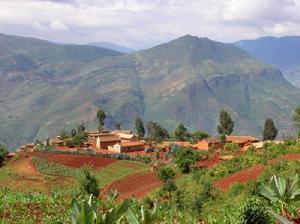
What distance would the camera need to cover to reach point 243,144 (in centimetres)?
7800

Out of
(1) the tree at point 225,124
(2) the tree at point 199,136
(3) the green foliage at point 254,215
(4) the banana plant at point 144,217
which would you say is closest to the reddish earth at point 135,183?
(3) the green foliage at point 254,215

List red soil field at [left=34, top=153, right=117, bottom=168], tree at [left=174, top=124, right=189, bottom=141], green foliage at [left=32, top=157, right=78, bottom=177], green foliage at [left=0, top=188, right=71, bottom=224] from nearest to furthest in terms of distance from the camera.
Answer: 1. green foliage at [left=0, top=188, right=71, bottom=224]
2. green foliage at [left=32, top=157, right=78, bottom=177]
3. red soil field at [left=34, top=153, right=117, bottom=168]
4. tree at [left=174, top=124, right=189, bottom=141]

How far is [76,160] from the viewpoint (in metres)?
67.3

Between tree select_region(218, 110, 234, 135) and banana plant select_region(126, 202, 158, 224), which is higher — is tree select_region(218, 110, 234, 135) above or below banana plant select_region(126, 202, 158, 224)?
below

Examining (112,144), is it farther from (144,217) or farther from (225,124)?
(144,217)

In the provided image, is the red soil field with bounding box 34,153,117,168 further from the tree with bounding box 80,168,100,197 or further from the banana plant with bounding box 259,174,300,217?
the banana plant with bounding box 259,174,300,217

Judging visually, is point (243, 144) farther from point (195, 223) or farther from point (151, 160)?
point (195, 223)

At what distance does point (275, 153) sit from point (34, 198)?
29.6 metres

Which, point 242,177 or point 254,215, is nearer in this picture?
point 254,215

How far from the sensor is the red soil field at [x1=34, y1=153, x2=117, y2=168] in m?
65.4

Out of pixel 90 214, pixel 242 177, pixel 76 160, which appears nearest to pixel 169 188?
pixel 242 177

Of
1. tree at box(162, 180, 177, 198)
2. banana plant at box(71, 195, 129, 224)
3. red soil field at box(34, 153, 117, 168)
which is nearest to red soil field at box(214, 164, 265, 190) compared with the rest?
tree at box(162, 180, 177, 198)

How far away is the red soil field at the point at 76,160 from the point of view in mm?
65438

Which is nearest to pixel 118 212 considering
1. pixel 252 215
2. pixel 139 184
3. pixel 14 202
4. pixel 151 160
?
pixel 252 215
